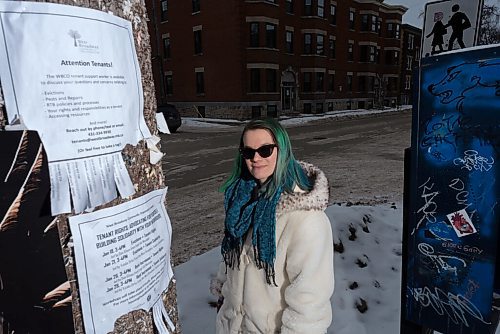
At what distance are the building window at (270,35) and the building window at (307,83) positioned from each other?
5022mm

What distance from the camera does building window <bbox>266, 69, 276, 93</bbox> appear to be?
25016 millimetres

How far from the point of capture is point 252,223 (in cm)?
192

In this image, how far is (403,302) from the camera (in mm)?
2801

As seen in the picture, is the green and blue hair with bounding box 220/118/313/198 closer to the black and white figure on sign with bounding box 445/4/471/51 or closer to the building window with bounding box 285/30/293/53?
the black and white figure on sign with bounding box 445/4/471/51

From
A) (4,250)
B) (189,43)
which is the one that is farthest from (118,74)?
(189,43)

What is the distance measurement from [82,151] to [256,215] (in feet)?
3.42

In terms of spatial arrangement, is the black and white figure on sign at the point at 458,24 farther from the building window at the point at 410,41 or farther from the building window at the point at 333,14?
the building window at the point at 410,41

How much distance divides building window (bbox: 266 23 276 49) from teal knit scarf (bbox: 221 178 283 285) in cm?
2418

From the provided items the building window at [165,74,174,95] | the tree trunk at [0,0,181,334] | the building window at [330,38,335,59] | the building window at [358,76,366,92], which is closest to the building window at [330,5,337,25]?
the building window at [330,38,335,59]

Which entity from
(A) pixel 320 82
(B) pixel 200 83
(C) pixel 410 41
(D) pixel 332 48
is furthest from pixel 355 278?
(C) pixel 410 41

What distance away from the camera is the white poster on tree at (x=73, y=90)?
88cm

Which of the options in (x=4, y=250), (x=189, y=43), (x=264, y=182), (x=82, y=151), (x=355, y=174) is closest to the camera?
(x=4, y=250)

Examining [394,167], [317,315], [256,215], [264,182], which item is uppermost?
[264,182]

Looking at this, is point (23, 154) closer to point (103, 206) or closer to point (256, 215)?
point (103, 206)
